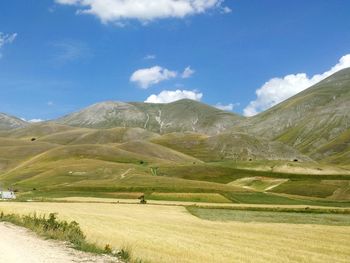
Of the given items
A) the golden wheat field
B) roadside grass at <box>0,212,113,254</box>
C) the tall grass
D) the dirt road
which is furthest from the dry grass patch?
the dirt road

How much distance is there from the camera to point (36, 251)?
25.2 meters

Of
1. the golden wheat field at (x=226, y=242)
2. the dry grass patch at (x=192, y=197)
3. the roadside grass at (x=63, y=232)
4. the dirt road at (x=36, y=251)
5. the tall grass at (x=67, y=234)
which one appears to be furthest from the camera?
the dry grass patch at (x=192, y=197)

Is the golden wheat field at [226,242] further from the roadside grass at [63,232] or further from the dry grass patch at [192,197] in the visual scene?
the dry grass patch at [192,197]

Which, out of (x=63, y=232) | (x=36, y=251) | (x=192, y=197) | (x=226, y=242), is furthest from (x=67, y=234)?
(x=192, y=197)

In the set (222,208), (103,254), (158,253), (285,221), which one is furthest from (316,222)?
(103,254)

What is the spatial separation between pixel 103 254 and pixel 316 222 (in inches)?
1658

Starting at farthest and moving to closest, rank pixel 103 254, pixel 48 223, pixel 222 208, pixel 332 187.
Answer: pixel 332 187, pixel 222 208, pixel 48 223, pixel 103 254

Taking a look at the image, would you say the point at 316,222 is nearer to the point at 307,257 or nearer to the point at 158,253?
the point at 307,257

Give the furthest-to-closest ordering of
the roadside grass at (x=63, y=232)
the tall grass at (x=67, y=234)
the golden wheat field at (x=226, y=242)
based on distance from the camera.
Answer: the golden wheat field at (x=226, y=242), the roadside grass at (x=63, y=232), the tall grass at (x=67, y=234)

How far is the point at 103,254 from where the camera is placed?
24906 mm

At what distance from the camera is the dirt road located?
22891 millimetres

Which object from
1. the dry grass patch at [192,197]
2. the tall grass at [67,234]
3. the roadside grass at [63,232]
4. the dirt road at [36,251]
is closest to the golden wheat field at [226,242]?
the tall grass at [67,234]

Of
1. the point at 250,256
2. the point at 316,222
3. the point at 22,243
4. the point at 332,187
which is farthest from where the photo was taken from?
the point at 332,187

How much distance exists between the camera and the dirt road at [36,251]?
2289 centimetres
